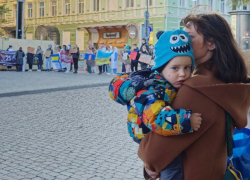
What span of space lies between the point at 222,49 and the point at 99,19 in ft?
141

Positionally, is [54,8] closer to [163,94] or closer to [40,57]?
[40,57]

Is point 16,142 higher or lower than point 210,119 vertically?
lower

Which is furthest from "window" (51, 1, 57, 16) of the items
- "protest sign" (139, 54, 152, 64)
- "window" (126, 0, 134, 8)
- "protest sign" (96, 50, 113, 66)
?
"protest sign" (139, 54, 152, 64)

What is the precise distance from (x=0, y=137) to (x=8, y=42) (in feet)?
73.6

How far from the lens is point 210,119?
1.84 metres

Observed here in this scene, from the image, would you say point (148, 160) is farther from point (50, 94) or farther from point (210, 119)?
point (50, 94)

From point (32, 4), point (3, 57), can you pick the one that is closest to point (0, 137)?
point (3, 57)

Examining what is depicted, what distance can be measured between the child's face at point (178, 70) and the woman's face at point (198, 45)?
0.09m

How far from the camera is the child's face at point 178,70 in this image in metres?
1.95

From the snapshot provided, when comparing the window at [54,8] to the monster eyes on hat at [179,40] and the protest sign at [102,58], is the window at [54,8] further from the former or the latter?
the monster eyes on hat at [179,40]

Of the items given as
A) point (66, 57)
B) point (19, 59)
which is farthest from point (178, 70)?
point (19, 59)

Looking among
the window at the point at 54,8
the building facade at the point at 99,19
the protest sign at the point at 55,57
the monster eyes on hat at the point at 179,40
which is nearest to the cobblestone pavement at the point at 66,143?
the monster eyes on hat at the point at 179,40

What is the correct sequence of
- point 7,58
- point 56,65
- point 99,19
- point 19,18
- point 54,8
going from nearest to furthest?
1. point 7,58
2. point 56,65
3. point 19,18
4. point 99,19
5. point 54,8

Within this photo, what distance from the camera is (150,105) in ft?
6.23
